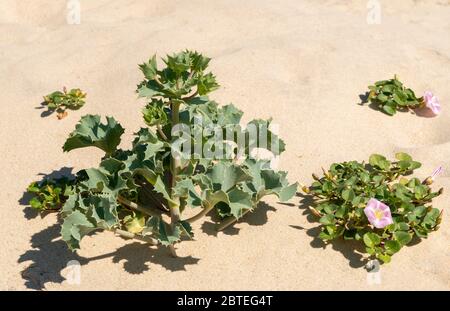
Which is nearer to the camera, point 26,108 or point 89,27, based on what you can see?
point 26,108

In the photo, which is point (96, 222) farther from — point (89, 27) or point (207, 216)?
point (89, 27)

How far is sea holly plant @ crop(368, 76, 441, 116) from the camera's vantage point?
13.2 feet

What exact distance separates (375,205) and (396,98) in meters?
1.44

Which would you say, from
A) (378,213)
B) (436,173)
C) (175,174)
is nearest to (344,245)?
(378,213)

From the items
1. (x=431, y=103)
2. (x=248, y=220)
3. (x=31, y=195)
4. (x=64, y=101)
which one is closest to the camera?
(x=248, y=220)

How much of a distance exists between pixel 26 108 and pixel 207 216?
186 cm

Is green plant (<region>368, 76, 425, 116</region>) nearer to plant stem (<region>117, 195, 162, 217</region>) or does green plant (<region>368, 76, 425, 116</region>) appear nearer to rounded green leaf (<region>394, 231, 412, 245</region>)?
rounded green leaf (<region>394, 231, 412, 245</region>)

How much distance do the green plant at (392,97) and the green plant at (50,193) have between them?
225 centimetres

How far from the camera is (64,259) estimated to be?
2.92 metres

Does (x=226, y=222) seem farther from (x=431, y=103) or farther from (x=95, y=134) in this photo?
(x=431, y=103)

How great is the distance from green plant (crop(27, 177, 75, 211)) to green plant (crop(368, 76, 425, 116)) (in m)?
2.25

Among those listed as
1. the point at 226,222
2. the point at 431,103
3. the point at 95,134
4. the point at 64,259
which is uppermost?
the point at 431,103

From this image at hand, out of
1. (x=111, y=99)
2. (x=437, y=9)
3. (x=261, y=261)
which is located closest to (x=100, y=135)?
(x=261, y=261)

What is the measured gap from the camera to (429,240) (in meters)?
2.96
